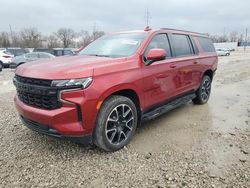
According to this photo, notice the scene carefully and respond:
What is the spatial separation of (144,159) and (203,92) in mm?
3469

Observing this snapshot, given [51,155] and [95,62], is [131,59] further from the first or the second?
[51,155]

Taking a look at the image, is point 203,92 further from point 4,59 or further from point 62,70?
point 4,59

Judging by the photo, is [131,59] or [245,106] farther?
[245,106]

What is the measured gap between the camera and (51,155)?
3324 mm

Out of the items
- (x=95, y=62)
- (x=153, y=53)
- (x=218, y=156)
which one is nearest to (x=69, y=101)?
(x=95, y=62)

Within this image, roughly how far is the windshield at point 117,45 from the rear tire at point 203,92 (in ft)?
8.34

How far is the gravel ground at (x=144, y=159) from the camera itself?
9.09ft

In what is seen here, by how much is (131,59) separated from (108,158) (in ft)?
4.90

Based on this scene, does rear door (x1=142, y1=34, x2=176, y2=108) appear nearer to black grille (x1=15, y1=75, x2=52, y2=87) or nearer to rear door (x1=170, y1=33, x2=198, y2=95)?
rear door (x1=170, y1=33, x2=198, y2=95)

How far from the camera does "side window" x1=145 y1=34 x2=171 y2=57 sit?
157 inches

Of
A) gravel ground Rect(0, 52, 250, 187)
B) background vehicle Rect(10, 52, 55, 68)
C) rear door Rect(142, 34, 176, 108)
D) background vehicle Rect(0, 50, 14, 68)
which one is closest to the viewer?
gravel ground Rect(0, 52, 250, 187)

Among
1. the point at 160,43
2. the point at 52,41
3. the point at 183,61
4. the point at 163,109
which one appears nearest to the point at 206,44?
the point at 183,61

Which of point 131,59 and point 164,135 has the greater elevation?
point 131,59

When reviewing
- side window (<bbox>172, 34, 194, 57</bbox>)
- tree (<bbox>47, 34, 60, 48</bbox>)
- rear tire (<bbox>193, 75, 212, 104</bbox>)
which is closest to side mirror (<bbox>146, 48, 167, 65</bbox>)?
side window (<bbox>172, 34, 194, 57</bbox>)
